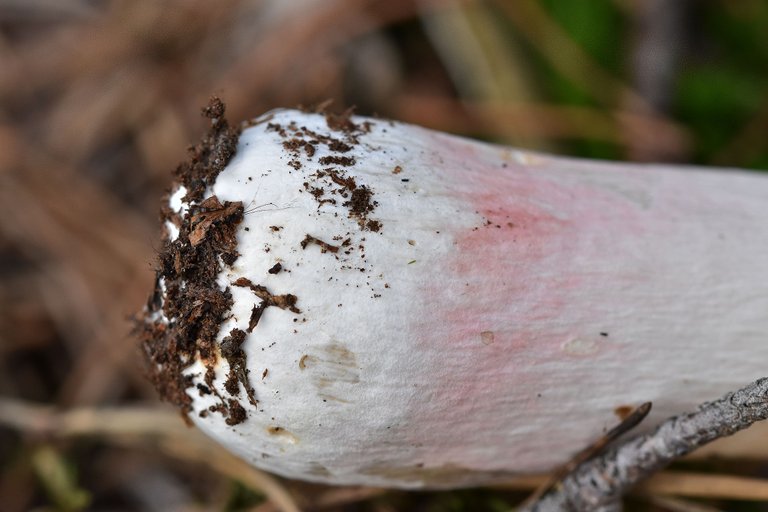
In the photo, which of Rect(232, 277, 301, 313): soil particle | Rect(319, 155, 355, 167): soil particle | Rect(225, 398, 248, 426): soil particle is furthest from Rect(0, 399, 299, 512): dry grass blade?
Rect(319, 155, 355, 167): soil particle

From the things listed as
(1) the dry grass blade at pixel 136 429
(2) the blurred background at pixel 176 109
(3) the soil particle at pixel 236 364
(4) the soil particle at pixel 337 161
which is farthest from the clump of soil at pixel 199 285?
(2) the blurred background at pixel 176 109

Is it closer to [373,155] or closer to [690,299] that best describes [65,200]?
[373,155]

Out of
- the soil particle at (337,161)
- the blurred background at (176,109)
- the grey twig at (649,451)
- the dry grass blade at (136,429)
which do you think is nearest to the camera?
the grey twig at (649,451)

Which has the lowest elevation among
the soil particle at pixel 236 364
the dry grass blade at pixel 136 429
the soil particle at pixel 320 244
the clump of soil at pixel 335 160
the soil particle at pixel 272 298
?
the dry grass blade at pixel 136 429

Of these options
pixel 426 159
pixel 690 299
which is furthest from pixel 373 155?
pixel 690 299

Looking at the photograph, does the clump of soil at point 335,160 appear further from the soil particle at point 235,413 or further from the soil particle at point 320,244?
the soil particle at point 235,413
